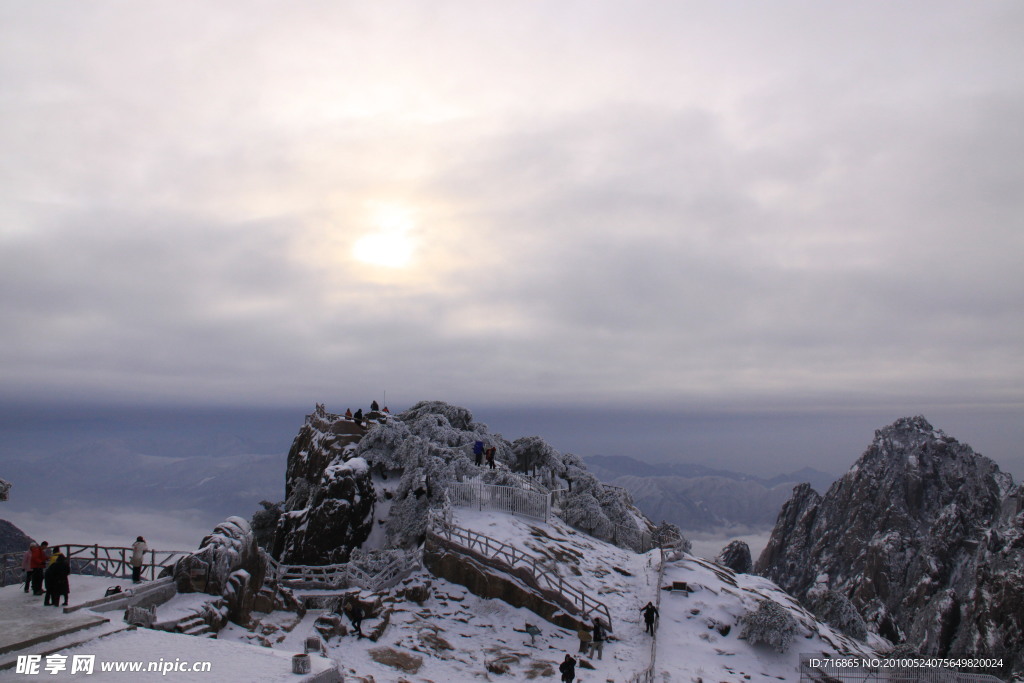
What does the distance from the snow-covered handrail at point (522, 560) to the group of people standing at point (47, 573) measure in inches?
603

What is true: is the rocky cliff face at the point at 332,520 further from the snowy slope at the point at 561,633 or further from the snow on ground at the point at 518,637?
the snow on ground at the point at 518,637

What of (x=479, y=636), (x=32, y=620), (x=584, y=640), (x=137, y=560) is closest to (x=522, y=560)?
(x=479, y=636)

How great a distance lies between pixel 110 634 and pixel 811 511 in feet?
438

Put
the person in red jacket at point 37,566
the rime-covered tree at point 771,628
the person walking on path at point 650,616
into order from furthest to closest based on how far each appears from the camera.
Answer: the rime-covered tree at point 771,628, the person walking on path at point 650,616, the person in red jacket at point 37,566

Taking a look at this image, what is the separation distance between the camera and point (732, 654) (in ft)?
84.7

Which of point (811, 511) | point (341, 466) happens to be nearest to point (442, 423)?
point (341, 466)

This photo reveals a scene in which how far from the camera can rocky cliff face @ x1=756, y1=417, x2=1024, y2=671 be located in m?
52.8

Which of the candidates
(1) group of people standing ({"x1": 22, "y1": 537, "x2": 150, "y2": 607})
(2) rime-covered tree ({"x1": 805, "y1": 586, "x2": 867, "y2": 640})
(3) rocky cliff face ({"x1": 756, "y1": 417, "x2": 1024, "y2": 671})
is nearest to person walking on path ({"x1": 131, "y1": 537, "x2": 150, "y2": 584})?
(1) group of people standing ({"x1": 22, "y1": 537, "x2": 150, "y2": 607})

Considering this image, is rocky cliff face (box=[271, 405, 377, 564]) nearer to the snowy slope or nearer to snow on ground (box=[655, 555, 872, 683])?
the snowy slope

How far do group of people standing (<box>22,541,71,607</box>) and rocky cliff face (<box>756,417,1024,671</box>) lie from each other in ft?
211

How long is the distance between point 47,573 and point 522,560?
1831cm

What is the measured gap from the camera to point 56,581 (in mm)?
17578

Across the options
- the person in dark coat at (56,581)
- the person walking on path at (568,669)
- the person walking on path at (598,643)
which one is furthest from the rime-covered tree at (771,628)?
the person in dark coat at (56,581)

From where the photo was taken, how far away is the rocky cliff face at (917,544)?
173 feet
